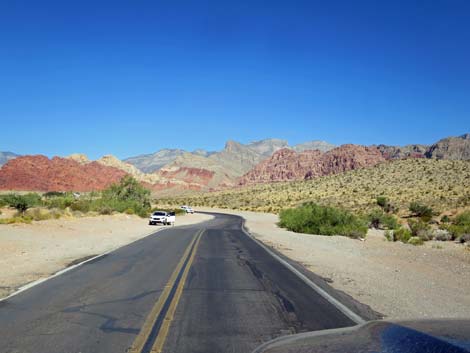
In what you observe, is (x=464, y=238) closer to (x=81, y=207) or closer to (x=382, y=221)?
(x=382, y=221)

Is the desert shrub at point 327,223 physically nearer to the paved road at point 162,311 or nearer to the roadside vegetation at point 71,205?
the paved road at point 162,311

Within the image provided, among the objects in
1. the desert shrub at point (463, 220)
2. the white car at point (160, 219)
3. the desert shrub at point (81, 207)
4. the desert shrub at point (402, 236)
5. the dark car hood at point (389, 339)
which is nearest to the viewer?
the dark car hood at point (389, 339)

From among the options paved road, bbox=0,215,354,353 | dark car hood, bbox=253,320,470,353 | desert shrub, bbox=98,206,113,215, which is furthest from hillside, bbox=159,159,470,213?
dark car hood, bbox=253,320,470,353

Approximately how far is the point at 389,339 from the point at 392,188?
84726mm

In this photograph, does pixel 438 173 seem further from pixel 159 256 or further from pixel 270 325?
pixel 270 325

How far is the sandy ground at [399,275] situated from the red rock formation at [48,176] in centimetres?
12572

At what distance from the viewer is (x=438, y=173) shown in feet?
290

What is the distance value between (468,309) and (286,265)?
7.30m

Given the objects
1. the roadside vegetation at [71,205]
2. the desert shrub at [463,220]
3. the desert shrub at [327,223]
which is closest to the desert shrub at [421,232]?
the desert shrub at [327,223]

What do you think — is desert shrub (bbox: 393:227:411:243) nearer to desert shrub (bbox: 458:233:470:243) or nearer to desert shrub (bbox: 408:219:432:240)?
desert shrub (bbox: 408:219:432:240)

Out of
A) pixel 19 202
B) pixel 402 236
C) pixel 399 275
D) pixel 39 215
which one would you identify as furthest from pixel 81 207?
pixel 399 275

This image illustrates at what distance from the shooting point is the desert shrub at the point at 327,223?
34656mm

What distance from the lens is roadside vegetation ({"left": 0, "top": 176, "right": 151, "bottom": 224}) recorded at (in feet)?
139

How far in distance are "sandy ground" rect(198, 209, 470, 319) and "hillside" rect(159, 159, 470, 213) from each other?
103 ft
